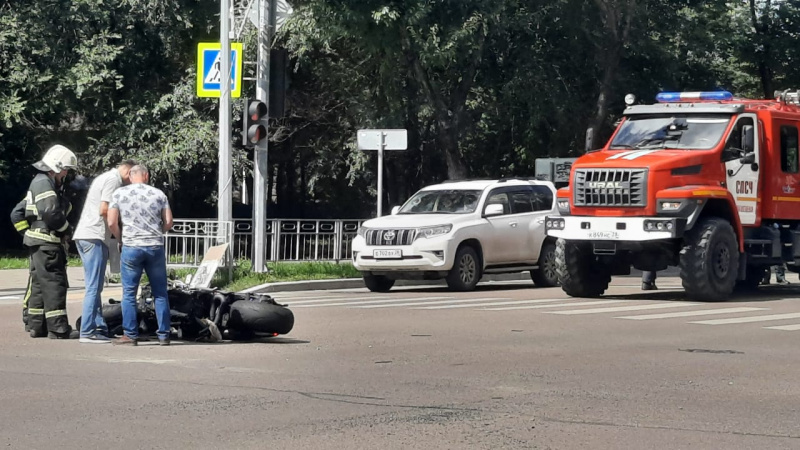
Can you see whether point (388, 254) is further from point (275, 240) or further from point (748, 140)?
point (748, 140)

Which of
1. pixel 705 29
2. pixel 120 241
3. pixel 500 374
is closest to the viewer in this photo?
pixel 500 374

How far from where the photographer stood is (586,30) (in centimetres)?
3194

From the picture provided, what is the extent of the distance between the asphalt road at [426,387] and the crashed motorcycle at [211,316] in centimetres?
25

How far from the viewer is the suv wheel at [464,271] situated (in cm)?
2241

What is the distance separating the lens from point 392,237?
2231 centimetres

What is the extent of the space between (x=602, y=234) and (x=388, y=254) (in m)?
3.96

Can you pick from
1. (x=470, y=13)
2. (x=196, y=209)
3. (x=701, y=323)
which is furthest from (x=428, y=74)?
(x=701, y=323)

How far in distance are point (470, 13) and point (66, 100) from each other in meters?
10.3

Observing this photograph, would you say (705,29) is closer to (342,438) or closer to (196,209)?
(196,209)

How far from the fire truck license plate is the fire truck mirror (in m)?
2.77

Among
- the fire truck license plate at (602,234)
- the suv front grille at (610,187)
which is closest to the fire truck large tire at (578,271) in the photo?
the fire truck license plate at (602,234)

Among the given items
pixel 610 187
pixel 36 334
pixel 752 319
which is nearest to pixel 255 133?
pixel 610 187

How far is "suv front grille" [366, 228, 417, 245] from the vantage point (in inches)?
874

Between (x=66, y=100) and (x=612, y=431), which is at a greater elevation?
(x=66, y=100)
